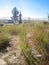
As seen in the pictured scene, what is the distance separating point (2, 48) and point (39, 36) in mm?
1896

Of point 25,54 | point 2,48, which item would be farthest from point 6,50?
point 25,54

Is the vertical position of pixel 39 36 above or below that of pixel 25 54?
above

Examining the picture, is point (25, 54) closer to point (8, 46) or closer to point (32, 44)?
point (32, 44)

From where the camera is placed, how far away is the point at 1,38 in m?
8.64

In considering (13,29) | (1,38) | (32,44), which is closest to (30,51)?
(32,44)

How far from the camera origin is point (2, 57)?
7047 millimetres

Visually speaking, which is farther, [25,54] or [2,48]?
[2,48]

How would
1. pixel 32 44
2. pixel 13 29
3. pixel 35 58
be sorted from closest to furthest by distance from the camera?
pixel 35 58 → pixel 32 44 → pixel 13 29

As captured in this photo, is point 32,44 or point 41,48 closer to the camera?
point 41,48

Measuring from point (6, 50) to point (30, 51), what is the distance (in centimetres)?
177

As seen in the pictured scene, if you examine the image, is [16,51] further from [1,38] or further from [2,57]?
[1,38]

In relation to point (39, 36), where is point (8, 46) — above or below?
below

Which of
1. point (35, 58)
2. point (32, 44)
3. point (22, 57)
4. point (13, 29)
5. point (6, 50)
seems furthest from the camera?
point (13, 29)

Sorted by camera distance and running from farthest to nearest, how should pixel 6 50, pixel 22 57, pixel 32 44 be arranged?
pixel 6 50, pixel 32 44, pixel 22 57
